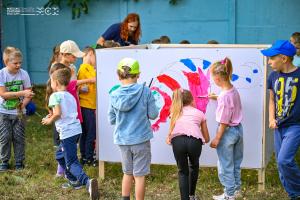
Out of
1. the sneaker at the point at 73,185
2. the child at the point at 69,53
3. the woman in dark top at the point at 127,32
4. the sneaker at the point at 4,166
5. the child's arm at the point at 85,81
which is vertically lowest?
the sneaker at the point at 73,185

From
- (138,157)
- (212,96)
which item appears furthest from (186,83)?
(138,157)

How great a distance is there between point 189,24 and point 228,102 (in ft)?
18.7

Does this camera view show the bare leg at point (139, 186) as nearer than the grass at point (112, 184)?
Yes

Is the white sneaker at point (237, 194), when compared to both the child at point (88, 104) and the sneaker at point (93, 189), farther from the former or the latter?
the child at point (88, 104)

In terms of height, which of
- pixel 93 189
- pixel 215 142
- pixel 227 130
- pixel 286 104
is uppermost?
pixel 286 104

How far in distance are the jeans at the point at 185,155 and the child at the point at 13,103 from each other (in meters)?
1.97

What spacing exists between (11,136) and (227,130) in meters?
2.54

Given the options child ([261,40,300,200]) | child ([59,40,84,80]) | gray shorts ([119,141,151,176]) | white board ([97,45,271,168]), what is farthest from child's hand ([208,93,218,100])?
child ([59,40,84,80])

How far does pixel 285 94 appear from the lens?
468 cm

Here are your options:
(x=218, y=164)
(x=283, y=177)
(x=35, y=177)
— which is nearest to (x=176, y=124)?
(x=218, y=164)

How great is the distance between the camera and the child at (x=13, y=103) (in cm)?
591

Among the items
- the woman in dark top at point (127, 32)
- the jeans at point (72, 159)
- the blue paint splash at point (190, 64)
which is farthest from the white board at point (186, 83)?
the woman in dark top at point (127, 32)

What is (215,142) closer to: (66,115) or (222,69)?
(222,69)

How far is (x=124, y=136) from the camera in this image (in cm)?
466
